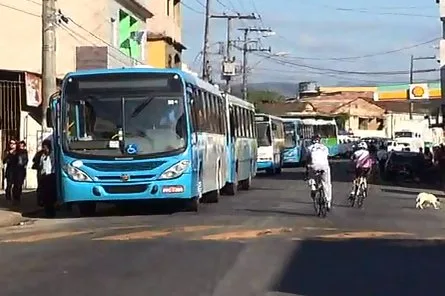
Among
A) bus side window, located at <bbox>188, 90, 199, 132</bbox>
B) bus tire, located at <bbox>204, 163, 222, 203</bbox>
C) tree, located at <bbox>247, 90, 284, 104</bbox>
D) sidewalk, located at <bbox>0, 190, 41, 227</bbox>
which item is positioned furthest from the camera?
tree, located at <bbox>247, 90, 284, 104</bbox>

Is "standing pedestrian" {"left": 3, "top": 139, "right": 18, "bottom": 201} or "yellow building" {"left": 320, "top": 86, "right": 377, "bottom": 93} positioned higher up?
"yellow building" {"left": 320, "top": 86, "right": 377, "bottom": 93}

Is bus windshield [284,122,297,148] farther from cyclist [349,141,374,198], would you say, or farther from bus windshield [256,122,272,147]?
cyclist [349,141,374,198]

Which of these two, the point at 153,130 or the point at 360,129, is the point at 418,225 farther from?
the point at 360,129

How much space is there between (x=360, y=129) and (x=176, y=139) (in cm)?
10185

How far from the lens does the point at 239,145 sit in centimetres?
3553

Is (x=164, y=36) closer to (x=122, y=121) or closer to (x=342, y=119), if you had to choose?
(x=122, y=121)

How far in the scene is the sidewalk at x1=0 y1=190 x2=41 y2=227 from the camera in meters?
25.0

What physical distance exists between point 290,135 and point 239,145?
97.0 ft

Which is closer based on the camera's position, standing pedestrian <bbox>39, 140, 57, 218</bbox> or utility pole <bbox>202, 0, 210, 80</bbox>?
standing pedestrian <bbox>39, 140, 57, 218</bbox>

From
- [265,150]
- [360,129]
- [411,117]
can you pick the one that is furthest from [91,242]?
[360,129]

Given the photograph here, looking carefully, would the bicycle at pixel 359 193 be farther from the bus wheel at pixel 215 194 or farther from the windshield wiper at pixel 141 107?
the windshield wiper at pixel 141 107

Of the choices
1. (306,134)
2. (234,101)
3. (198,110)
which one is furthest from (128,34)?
(198,110)

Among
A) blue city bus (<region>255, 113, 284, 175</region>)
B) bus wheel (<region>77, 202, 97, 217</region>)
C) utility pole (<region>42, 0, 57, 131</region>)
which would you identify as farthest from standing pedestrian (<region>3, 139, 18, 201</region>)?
blue city bus (<region>255, 113, 284, 175</region>)

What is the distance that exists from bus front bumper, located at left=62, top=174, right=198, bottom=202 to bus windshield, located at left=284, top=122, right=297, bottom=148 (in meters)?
39.2
